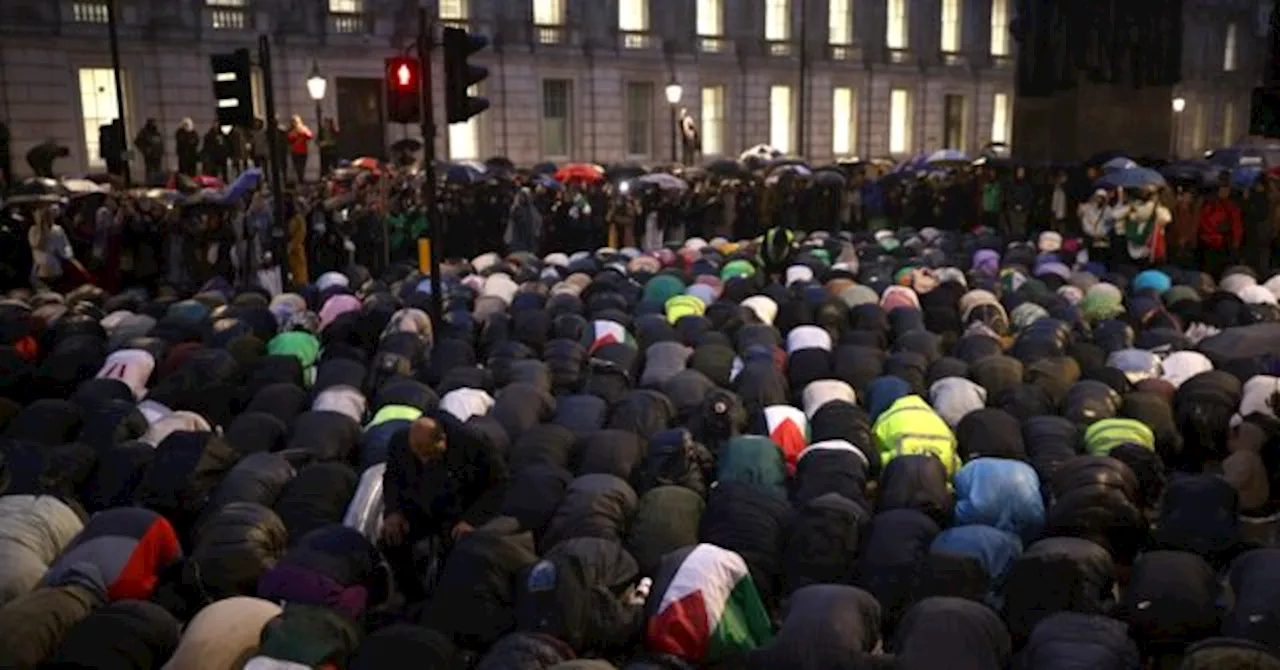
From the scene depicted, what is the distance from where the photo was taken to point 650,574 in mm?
8289

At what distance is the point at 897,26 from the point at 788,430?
4258cm

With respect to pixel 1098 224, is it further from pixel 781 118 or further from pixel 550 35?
pixel 781 118

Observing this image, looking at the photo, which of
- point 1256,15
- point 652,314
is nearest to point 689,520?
→ point 652,314

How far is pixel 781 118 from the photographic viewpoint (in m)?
45.5

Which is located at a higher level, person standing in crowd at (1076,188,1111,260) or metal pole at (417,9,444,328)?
metal pole at (417,9,444,328)

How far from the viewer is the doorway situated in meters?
35.4

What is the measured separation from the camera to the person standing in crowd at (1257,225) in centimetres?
2064

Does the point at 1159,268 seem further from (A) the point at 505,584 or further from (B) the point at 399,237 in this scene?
(A) the point at 505,584

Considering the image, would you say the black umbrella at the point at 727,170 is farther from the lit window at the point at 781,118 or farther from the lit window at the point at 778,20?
the lit window at the point at 778,20

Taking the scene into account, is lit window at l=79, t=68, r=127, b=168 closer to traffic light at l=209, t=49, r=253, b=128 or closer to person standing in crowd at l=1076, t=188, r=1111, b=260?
traffic light at l=209, t=49, r=253, b=128

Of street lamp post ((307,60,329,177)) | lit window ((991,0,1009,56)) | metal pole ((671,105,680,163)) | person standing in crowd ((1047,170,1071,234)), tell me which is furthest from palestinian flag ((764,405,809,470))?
lit window ((991,0,1009,56))

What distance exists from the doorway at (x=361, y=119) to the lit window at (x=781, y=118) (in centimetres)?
1554

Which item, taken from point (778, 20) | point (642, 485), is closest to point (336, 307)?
point (642, 485)

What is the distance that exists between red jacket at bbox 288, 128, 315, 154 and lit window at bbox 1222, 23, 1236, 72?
176 feet
